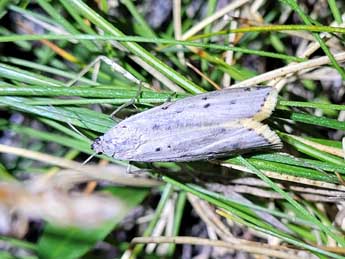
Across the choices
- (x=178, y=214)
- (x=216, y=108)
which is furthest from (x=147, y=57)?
(x=178, y=214)

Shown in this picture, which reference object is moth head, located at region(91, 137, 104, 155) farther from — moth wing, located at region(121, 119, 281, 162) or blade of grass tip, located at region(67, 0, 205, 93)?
blade of grass tip, located at region(67, 0, 205, 93)

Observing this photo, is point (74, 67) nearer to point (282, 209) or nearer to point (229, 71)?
point (229, 71)

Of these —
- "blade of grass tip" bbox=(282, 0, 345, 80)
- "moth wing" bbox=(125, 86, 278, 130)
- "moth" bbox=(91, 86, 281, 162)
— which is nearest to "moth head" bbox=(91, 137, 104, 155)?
"moth" bbox=(91, 86, 281, 162)

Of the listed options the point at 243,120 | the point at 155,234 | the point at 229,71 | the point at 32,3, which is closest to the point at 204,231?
the point at 155,234

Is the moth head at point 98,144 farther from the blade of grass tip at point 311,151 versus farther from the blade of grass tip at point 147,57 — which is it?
the blade of grass tip at point 311,151

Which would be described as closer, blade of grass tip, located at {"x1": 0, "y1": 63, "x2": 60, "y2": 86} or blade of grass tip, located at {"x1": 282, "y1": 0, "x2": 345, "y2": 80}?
blade of grass tip, located at {"x1": 282, "y1": 0, "x2": 345, "y2": 80}

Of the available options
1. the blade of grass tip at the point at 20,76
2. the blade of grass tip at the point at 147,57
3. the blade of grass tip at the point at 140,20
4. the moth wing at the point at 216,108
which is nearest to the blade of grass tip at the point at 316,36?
the moth wing at the point at 216,108
